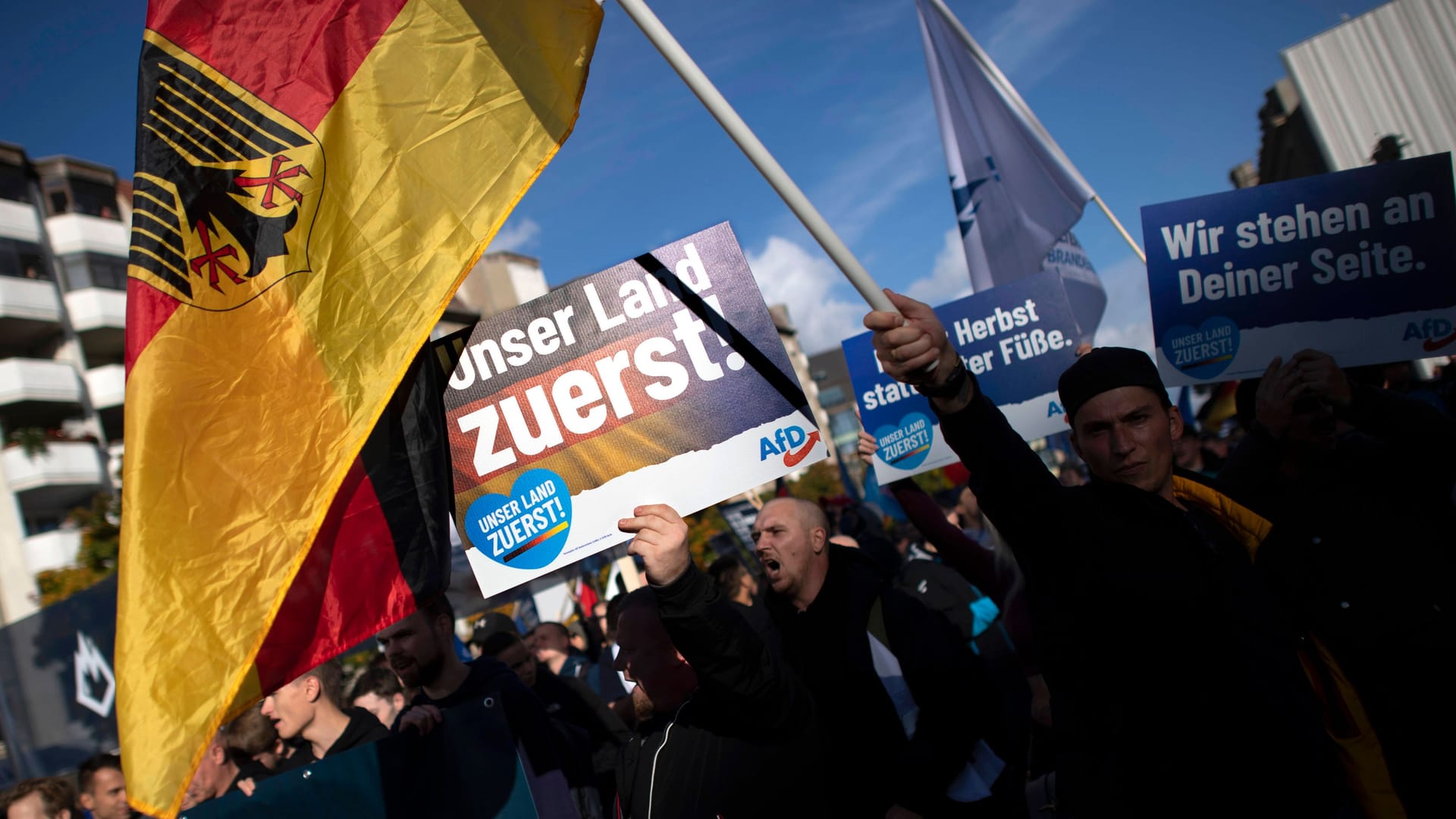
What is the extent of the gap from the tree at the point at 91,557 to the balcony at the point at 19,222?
1173cm

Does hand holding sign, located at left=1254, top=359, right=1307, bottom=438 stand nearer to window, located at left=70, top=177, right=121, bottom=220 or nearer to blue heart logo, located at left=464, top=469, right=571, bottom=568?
blue heart logo, located at left=464, top=469, right=571, bottom=568

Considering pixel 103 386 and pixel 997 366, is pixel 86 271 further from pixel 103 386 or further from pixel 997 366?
pixel 997 366

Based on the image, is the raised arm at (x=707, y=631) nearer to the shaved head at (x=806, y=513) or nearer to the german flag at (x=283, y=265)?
the german flag at (x=283, y=265)

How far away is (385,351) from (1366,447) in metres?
3.04

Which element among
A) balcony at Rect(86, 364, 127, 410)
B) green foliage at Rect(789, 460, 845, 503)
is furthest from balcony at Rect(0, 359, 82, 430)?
green foliage at Rect(789, 460, 845, 503)

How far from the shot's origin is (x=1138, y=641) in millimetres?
1981

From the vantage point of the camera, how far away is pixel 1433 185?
3.65 m

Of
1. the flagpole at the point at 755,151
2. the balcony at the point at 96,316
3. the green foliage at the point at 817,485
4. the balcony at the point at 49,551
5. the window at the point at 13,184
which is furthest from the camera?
the green foliage at the point at 817,485

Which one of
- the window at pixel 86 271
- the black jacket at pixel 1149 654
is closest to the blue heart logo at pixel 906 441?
the black jacket at pixel 1149 654

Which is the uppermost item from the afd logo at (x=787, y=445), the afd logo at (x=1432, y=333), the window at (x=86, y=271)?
the window at (x=86, y=271)

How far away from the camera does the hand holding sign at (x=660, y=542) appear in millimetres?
2451

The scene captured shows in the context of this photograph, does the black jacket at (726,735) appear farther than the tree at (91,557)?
No

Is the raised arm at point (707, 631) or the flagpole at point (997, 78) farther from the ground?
the flagpole at point (997, 78)

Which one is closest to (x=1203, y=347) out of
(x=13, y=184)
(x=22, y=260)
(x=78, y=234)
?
(x=22, y=260)
